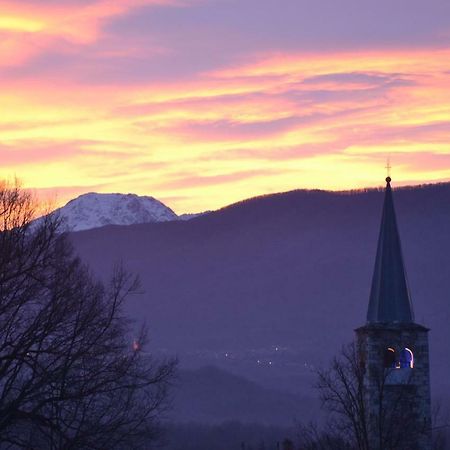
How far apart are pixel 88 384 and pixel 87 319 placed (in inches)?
80.9

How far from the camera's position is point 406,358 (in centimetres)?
7706

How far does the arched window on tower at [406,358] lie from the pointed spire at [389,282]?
4.89ft

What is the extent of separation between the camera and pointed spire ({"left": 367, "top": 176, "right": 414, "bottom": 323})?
77562 millimetres

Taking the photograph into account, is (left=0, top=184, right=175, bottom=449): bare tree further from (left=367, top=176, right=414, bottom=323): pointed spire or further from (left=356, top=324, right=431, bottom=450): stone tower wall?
(left=367, top=176, right=414, bottom=323): pointed spire

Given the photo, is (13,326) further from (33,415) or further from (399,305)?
(399,305)

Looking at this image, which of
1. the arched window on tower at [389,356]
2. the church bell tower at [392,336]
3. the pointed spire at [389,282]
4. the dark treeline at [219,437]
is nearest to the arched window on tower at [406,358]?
the church bell tower at [392,336]

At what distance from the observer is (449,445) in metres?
140

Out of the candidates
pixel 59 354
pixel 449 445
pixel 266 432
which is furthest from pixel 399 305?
pixel 266 432

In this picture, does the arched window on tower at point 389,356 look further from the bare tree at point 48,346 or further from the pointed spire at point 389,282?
the bare tree at point 48,346

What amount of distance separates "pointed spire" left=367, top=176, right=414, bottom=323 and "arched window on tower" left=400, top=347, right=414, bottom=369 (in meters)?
1.49

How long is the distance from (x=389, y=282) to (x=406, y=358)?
12.4ft

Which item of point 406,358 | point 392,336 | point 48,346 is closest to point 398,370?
point 406,358

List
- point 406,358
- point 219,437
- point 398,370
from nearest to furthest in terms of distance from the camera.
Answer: point 398,370 → point 406,358 → point 219,437

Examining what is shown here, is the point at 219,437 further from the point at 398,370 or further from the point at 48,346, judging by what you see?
the point at 48,346
